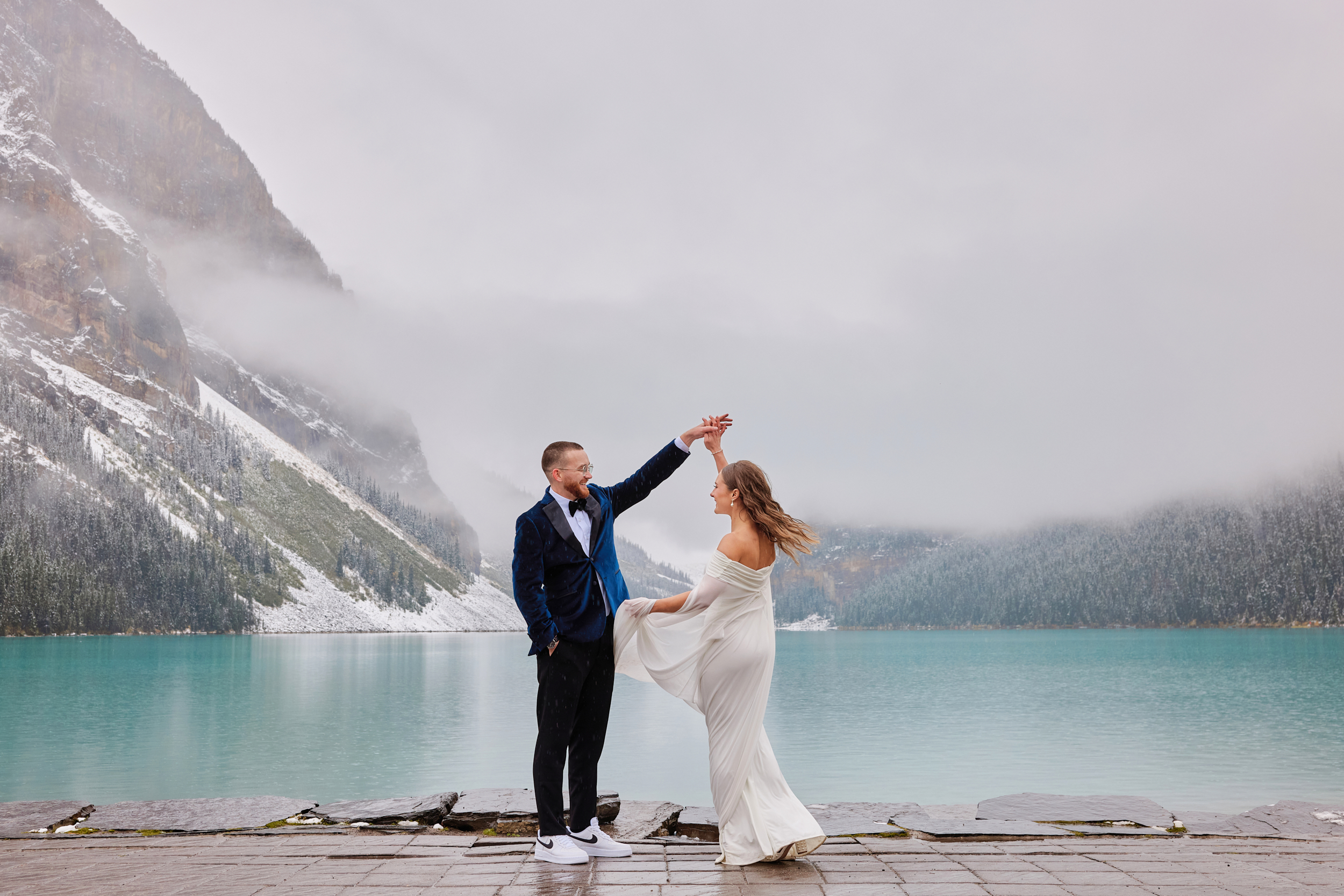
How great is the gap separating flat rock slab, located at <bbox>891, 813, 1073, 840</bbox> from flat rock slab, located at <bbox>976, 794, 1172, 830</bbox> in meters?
0.66

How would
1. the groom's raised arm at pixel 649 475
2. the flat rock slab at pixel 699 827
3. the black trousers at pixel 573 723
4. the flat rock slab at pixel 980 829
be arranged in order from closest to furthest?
1. the black trousers at pixel 573 723
2. the flat rock slab at pixel 980 829
3. the groom's raised arm at pixel 649 475
4. the flat rock slab at pixel 699 827

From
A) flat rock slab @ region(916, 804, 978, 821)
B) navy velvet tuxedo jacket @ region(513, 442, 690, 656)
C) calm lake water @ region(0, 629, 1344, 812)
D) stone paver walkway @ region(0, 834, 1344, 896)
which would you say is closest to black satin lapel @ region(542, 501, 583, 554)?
navy velvet tuxedo jacket @ region(513, 442, 690, 656)

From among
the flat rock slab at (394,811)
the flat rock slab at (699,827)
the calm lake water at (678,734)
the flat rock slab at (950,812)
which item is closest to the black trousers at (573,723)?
the flat rock slab at (699,827)

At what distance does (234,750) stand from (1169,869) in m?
25.5

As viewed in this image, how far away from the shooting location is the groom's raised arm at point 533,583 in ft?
20.4

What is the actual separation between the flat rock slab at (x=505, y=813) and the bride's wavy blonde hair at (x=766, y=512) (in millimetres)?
3009

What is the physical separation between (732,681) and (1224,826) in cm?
494

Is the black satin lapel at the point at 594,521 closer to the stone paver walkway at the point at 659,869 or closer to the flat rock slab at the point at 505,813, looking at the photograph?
the stone paver walkway at the point at 659,869

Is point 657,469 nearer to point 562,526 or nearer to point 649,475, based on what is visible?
point 649,475

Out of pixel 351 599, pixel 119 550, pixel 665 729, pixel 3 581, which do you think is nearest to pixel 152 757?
pixel 665 729

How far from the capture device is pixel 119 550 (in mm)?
145625

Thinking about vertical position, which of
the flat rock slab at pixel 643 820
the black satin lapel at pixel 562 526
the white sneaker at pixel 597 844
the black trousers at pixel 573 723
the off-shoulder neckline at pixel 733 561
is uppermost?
the black satin lapel at pixel 562 526

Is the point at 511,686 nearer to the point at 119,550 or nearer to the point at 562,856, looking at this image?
the point at 562,856

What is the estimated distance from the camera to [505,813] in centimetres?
775
